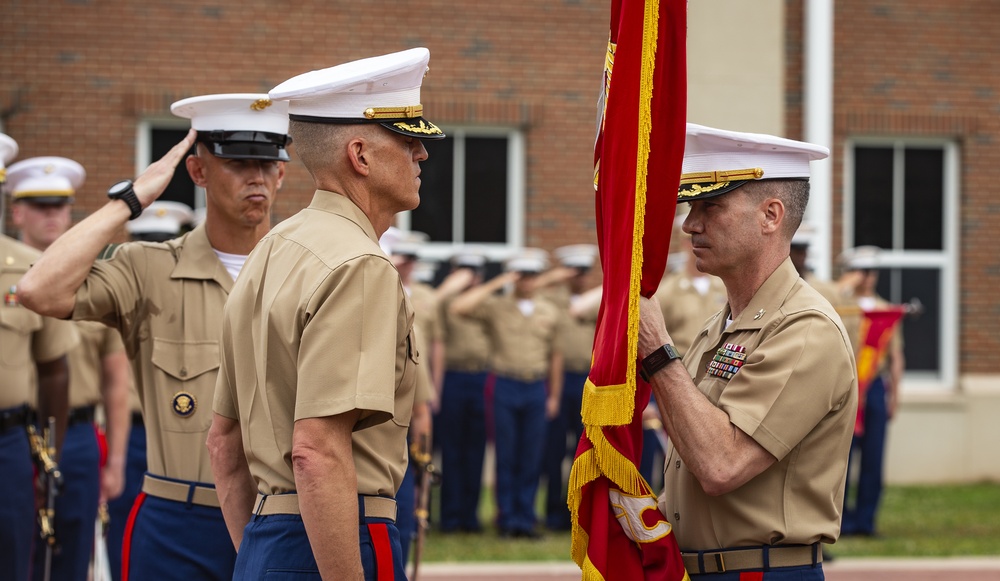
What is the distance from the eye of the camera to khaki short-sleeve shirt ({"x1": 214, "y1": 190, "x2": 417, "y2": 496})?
2.64 m

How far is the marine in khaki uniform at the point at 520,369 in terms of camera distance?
10.8 metres

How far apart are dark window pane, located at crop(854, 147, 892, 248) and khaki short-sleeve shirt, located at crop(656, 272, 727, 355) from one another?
471 cm

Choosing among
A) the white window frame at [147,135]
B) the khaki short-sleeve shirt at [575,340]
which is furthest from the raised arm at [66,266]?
the white window frame at [147,135]

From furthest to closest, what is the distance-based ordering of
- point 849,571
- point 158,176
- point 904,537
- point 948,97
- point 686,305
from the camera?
point 948,97 < point 904,537 < point 686,305 < point 849,571 < point 158,176

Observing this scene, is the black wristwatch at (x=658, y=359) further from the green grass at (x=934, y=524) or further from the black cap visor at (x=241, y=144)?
the green grass at (x=934, y=524)

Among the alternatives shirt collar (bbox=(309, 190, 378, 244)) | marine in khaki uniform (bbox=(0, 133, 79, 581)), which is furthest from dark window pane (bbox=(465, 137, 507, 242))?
shirt collar (bbox=(309, 190, 378, 244))

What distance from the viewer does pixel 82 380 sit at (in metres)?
6.55

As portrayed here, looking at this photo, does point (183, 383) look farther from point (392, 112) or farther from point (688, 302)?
point (688, 302)

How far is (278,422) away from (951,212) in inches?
468

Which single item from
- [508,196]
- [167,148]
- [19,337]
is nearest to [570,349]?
[508,196]

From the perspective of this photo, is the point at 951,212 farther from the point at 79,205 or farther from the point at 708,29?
the point at 79,205

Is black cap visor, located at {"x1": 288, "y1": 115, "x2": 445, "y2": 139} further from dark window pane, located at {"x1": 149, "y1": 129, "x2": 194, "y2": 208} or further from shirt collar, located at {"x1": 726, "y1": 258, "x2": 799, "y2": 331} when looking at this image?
dark window pane, located at {"x1": 149, "y1": 129, "x2": 194, "y2": 208}

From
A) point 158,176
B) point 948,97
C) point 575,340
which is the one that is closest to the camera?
point 158,176

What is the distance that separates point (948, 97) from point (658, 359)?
36.8ft
